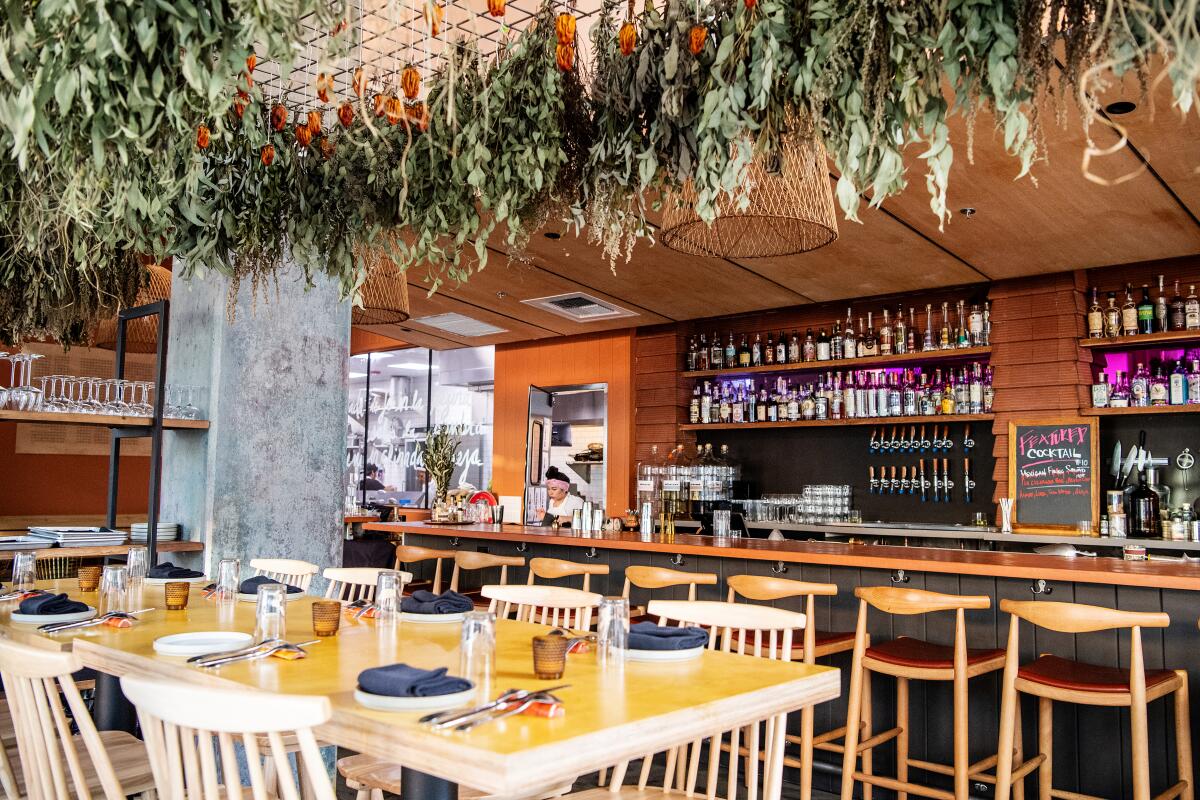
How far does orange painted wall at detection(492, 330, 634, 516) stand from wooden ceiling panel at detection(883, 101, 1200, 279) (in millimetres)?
3289

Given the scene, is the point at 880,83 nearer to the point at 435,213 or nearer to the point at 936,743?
the point at 435,213

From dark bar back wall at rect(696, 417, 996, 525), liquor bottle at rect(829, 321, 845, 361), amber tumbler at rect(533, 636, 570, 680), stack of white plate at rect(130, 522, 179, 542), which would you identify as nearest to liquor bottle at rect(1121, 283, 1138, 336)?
dark bar back wall at rect(696, 417, 996, 525)

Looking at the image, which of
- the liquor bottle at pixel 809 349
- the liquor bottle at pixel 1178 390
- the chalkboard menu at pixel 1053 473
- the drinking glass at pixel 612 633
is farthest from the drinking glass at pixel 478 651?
the liquor bottle at pixel 809 349

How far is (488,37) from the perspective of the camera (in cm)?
386

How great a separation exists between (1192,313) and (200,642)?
5571 mm

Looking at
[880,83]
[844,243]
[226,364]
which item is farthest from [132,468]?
[880,83]

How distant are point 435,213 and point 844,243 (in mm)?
3173

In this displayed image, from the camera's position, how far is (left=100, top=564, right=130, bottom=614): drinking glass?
2.94m

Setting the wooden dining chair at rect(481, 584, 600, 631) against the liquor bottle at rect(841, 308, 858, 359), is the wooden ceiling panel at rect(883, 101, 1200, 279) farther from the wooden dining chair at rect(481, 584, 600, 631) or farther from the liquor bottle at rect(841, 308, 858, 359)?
the wooden dining chair at rect(481, 584, 600, 631)

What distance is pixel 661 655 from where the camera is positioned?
2.22m

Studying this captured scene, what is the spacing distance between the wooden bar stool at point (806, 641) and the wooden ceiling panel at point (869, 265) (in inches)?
82.9

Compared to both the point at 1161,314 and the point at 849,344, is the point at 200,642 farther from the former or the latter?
the point at 1161,314

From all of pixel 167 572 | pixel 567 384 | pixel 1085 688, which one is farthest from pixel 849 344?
pixel 167 572

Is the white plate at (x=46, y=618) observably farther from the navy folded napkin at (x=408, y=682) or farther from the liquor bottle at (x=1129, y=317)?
the liquor bottle at (x=1129, y=317)
